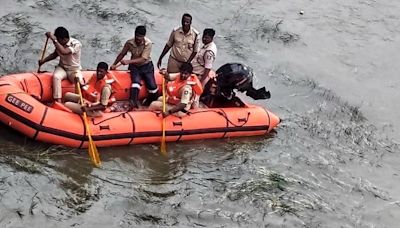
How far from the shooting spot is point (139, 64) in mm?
9609

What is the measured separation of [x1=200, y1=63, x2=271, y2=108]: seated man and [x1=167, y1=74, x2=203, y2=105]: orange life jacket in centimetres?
71

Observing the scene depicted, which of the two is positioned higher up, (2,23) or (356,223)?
(2,23)

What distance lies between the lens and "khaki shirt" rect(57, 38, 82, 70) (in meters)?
9.04

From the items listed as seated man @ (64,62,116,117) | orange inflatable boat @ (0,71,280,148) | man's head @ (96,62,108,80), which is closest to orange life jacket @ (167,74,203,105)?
orange inflatable boat @ (0,71,280,148)

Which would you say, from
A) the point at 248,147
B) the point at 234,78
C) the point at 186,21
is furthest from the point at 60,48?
the point at 248,147

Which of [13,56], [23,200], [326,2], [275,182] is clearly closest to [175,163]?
[275,182]

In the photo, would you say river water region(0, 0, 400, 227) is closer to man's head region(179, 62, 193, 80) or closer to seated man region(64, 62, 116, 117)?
seated man region(64, 62, 116, 117)

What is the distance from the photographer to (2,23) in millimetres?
12648

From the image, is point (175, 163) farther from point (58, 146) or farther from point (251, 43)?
point (251, 43)

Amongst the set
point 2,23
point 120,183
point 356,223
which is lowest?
point 356,223

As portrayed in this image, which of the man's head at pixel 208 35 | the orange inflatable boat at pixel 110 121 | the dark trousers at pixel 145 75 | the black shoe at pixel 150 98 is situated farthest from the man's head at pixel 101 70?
the man's head at pixel 208 35

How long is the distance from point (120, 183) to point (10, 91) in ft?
6.24

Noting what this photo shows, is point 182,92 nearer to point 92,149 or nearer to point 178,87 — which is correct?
point 178,87

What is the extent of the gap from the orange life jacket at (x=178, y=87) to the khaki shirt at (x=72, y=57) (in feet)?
4.53
